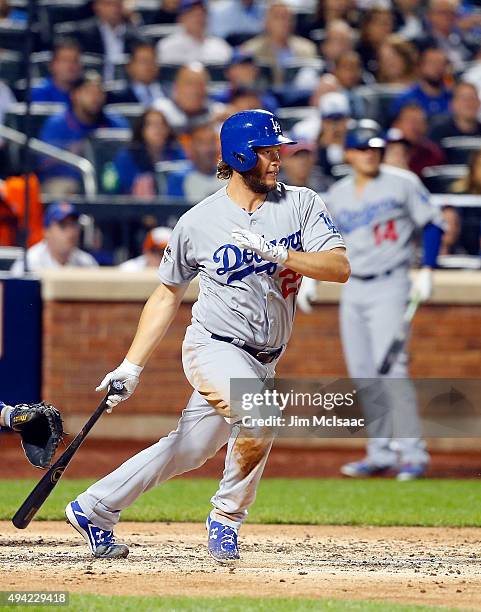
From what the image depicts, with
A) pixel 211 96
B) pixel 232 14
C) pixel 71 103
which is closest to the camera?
pixel 71 103

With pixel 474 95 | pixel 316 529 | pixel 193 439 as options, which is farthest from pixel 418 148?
pixel 193 439

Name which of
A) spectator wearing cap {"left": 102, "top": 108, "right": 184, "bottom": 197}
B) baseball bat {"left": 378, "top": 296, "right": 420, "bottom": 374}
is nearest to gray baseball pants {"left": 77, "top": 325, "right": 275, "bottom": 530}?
baseball bat {"left": 378, "top": 296, "right": 420, "bottom": 374}

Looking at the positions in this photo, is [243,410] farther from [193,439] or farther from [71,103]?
[71,103]

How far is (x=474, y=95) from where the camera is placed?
42.4 feet

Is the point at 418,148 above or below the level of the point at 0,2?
below

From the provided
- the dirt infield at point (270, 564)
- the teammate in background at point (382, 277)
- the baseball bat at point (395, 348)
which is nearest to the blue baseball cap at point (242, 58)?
the teammate in background at point (382, 277)

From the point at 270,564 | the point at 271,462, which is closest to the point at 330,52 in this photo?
the point at 271,462

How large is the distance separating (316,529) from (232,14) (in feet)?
28.3

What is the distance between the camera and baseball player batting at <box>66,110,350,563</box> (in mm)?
5406

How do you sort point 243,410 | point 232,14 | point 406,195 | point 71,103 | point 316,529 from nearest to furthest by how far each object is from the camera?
point 243,410, point 316,529, point 406,195, point 71,103, point 232,14

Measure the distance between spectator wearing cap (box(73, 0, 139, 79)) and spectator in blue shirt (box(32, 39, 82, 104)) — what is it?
88 centimetres

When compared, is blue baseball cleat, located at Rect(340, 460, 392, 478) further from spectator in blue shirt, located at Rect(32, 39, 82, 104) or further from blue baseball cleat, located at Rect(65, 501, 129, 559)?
spectator in blue shirt, located at Rect(32, 39, 82, 104)

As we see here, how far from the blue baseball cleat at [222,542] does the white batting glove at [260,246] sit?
113cm

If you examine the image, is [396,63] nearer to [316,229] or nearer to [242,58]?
[242,58]
